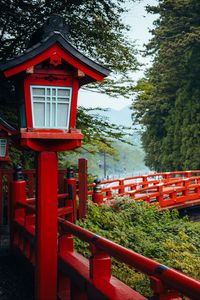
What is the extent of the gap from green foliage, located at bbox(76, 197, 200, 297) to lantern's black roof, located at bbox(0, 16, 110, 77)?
3711 millimetres

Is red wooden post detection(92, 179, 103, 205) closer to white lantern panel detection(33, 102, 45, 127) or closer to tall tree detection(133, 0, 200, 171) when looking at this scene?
white lantern panel detection(33, 102, 45, 127)

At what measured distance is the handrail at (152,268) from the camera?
106 inches

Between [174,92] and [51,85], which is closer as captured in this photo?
[51,85]

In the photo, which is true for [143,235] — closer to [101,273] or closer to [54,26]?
[101,273]

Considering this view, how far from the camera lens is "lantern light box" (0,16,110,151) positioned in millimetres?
4715

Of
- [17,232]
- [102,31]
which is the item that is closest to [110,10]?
[102,31]

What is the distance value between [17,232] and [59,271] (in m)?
2.81

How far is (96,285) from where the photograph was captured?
A: 401 centimetres

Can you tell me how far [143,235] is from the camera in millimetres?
9805

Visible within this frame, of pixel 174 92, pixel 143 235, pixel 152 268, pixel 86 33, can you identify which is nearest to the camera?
pixel 152 268

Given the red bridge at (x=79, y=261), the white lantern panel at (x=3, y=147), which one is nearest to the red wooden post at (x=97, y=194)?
the red bridge at (x=79, y=261)

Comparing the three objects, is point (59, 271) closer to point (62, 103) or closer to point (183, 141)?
point (62, 103)

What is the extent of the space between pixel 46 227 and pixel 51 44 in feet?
7.49

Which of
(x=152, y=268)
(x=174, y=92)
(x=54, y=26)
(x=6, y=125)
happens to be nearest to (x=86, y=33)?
(x=6, y=125)
